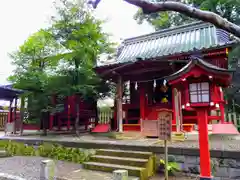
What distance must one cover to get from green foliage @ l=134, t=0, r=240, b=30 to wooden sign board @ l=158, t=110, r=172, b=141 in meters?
12.5

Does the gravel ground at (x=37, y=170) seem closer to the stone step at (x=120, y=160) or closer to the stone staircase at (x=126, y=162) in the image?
the stone staircase at (x=126, y=162)

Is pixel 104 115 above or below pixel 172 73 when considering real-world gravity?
below

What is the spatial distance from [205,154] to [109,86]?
8.35 m

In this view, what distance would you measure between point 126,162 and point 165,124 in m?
1.65

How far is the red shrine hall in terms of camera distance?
14.3 feet

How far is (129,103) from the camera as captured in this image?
11484mm

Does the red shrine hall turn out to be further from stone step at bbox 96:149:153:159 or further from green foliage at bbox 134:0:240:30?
green foliage at bbox 134:0:240:30

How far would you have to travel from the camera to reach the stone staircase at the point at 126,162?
16.0ft

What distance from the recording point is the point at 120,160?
5.45m

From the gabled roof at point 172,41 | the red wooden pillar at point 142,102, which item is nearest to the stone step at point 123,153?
the red wooden pillar at point 142,102

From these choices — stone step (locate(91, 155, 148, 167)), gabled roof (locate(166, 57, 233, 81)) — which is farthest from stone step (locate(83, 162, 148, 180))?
gabled roof (locate(166, 57, 233, 81))

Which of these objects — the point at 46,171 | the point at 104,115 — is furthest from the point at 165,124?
the point at 104,115

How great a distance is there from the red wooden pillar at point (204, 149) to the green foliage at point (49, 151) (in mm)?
3659

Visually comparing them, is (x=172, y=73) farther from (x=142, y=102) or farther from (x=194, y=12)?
(x=194, y=12)
